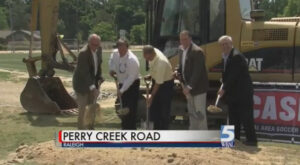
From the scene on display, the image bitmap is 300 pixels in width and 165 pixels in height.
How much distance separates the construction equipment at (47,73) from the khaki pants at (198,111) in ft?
14.6

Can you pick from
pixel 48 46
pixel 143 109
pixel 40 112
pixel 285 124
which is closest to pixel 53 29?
pixel 48 46

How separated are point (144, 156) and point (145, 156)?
15 mm

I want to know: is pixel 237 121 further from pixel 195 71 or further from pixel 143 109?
pixel 143 109

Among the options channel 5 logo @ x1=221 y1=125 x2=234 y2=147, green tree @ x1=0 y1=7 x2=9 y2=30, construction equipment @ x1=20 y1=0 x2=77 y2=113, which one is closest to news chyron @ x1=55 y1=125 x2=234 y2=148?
channel 5 logo @ x1=221 y1=125 x2=234 y2=147

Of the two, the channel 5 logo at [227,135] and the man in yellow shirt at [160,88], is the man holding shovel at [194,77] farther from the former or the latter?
the channel 5 logo at [227,135]

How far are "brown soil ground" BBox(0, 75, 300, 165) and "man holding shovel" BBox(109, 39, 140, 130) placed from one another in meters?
1.33

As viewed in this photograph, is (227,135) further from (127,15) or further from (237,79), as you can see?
(127,15)

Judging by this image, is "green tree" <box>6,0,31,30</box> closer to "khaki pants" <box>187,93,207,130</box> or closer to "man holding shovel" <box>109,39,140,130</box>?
"man holding shovel" <box>109,39,140,130</box>

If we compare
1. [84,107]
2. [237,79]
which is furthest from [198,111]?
[84,107]

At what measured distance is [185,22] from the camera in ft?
30.5

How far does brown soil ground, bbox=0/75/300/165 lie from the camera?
659 cm

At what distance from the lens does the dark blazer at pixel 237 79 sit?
25.2 feet

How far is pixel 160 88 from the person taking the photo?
790 centimetres

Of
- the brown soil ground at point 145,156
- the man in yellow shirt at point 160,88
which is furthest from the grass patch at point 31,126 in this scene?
→ the man in yellow shirt at point 160,88
